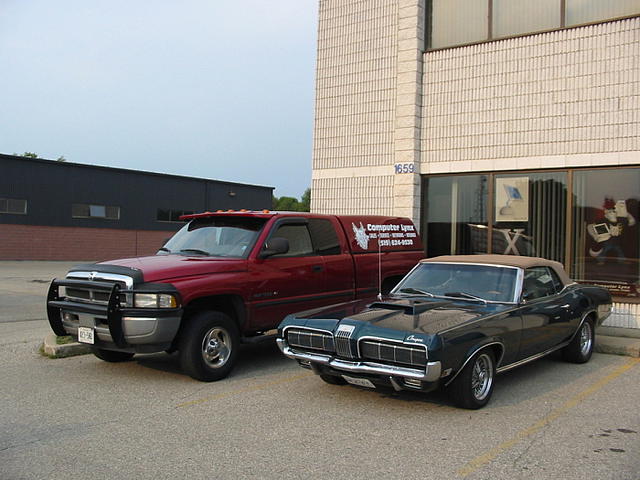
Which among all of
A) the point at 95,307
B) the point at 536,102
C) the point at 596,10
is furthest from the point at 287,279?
the point at 596,10

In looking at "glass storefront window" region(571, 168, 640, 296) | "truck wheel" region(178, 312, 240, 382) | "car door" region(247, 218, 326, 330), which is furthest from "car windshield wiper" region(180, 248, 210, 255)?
"glass storefront window" region(571, 168, 640, 296)

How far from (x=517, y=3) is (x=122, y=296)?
929 cm

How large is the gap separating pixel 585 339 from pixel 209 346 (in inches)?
191

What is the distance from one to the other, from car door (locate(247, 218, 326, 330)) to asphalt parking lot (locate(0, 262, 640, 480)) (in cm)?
74

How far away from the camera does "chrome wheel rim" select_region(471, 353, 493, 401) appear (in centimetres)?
587

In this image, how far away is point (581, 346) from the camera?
803 cm

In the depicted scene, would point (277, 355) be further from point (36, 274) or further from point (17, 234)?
point (17, 234)

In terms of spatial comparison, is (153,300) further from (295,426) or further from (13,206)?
(13,206)

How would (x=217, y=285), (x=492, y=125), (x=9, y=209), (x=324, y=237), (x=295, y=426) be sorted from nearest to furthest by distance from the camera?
(x=295, y=426)
(x=217, y=285)
(x=324, y=237)
(x=492, y=125)
(x=9, y=209)

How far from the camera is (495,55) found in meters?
11.8

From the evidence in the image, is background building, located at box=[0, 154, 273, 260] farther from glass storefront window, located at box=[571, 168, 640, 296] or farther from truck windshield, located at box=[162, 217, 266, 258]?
glass storefront window, located at box=[571, 168, 640, 296]

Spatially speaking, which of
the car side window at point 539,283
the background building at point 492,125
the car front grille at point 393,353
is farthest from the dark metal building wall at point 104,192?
the car front grille at point 393,353

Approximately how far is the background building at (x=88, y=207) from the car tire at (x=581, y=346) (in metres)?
32.6

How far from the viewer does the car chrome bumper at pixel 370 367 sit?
17.3 ft
